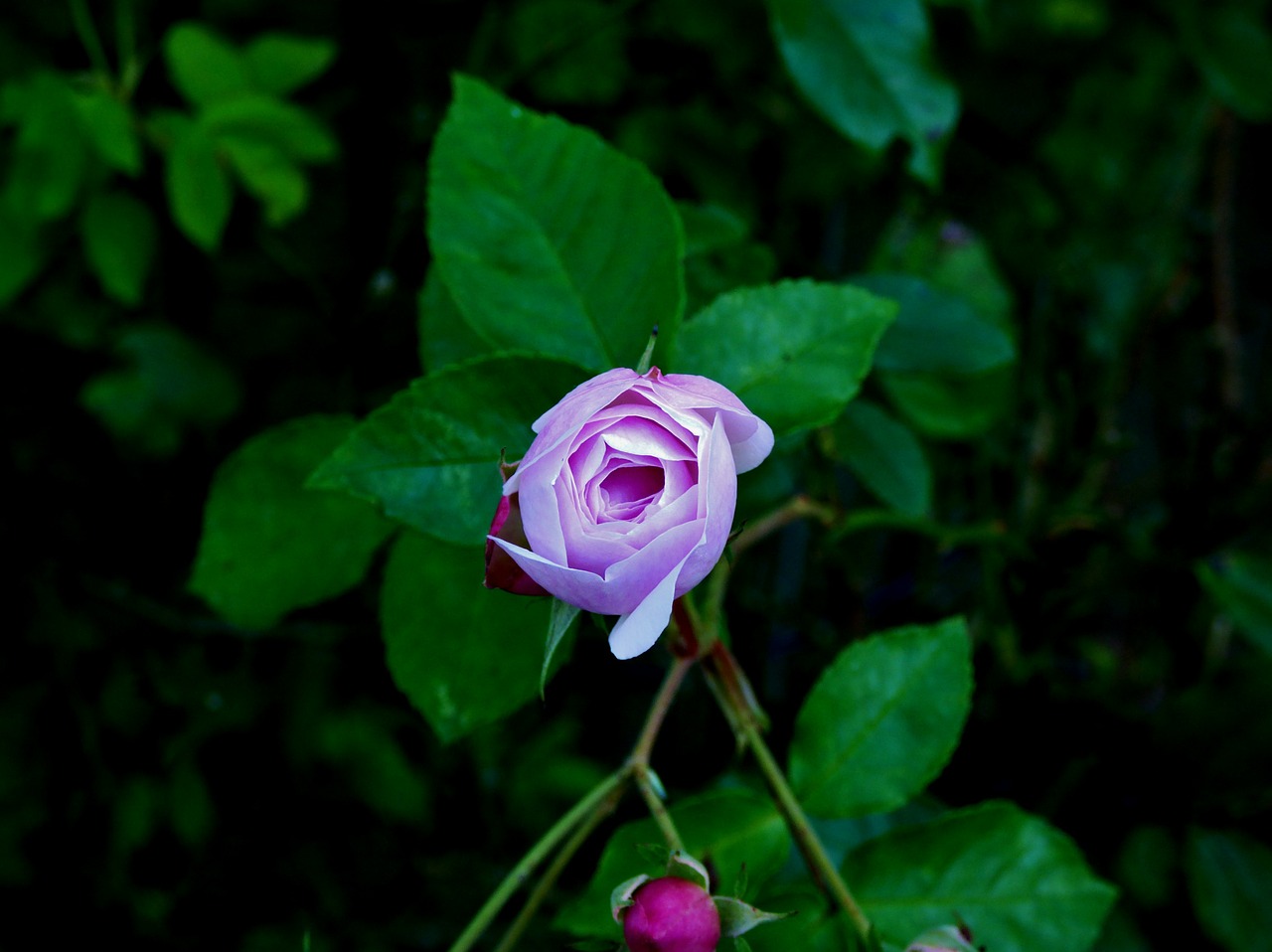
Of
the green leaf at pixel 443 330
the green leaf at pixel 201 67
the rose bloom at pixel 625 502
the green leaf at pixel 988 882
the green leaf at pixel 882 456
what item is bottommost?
the green leaf at pixel 988 882

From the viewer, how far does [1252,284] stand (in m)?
1.91

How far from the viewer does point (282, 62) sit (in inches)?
36.9

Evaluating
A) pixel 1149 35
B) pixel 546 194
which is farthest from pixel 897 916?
pixel 1149 35

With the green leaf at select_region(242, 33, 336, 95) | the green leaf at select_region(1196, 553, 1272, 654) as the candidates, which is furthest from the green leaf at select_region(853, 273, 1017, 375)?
the green leaf at select_region(242, 33, 336, 95)

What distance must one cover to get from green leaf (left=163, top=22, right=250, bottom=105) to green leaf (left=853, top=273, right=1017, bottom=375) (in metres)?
0.63

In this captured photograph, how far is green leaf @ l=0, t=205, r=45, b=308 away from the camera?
0.90 m

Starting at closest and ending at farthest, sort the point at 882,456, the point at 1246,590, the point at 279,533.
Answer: the point at 279,533, the point at 882,456, the point at 1246,590

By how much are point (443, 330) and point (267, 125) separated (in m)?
0.42

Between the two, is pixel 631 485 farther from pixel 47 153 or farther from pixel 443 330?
pixel 47 153

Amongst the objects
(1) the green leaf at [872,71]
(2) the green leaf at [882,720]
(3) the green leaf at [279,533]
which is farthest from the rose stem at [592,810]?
(1) the green leaf at [872,71]

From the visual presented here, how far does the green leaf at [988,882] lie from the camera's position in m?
0.62

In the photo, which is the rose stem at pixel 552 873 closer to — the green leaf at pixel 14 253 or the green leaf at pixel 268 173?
the green leaf at pixel 268 173

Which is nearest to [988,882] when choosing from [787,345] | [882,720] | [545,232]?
[882,720]

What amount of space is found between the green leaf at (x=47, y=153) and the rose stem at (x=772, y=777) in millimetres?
724
